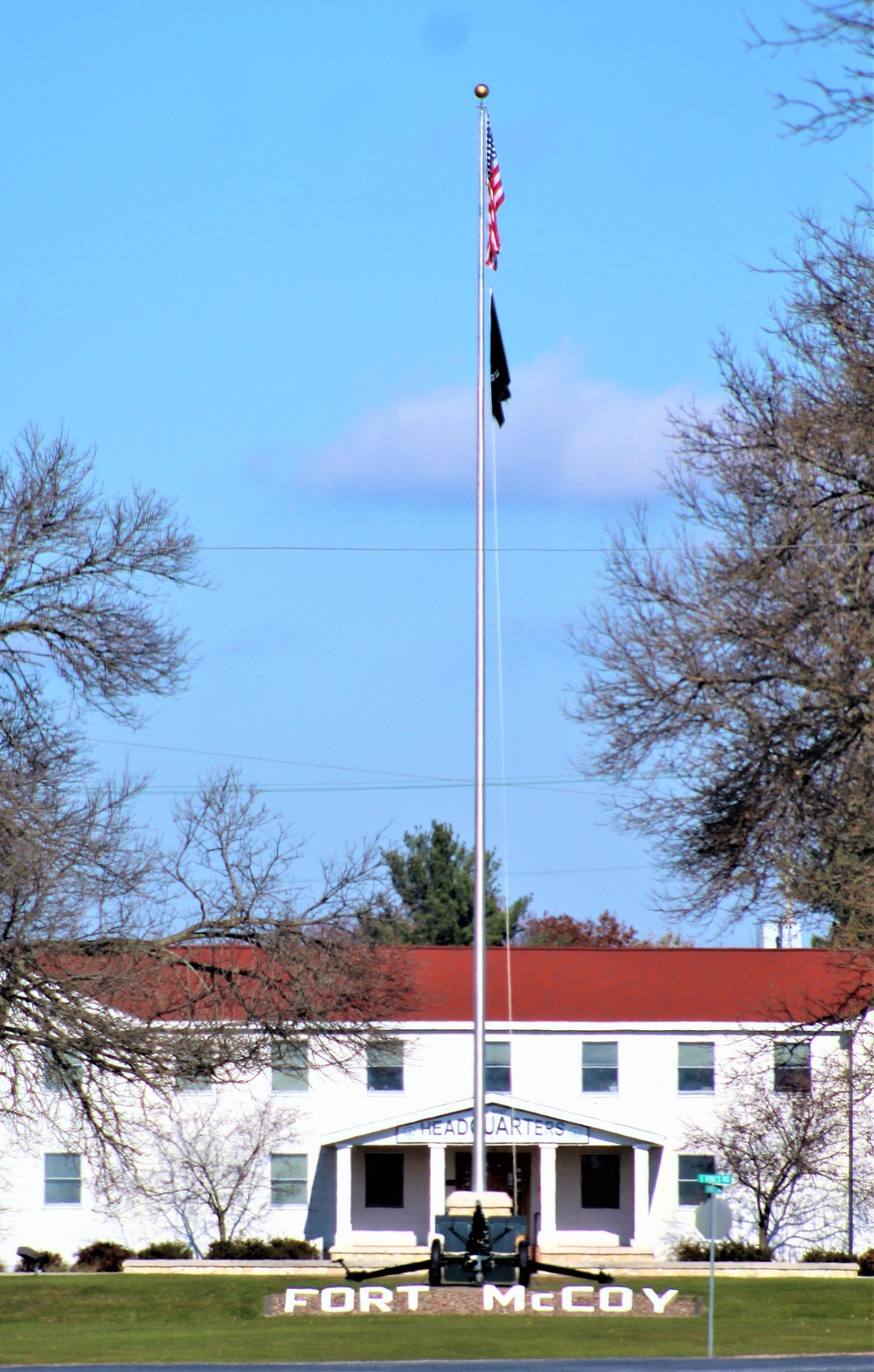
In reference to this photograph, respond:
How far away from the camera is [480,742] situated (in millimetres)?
24234

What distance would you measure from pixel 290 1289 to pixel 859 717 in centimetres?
1476

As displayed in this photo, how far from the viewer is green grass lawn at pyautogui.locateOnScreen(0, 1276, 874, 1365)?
23641mm

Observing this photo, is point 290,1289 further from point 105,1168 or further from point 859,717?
point 859,717

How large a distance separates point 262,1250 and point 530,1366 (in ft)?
71.9

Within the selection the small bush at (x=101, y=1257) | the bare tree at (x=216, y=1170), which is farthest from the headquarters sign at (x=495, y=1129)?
the small bush at (x=101, y=1257)

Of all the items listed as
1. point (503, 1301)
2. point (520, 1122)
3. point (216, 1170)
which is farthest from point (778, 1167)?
point (503, 1301)

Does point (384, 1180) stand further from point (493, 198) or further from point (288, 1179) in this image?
point (493, 198)

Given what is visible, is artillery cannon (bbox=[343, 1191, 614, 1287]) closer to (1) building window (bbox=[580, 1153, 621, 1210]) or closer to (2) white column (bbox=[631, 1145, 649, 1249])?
(2) white column (bbox=[631, 1145, 649, 1249])

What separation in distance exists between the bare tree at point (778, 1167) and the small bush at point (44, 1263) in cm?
1552

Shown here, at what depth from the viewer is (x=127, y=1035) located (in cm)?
2197

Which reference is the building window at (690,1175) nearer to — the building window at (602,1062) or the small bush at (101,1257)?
the building window at (602,1062)

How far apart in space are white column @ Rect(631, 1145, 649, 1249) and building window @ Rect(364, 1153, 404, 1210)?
236 inches

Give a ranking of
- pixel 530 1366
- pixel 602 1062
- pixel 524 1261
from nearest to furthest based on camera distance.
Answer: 1. pixel 530 1366
2. pixel 524 1261
3. pixel 602 1062

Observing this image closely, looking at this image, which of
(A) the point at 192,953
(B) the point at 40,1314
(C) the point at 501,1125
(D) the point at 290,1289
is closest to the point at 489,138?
(A) the point at 192,953
